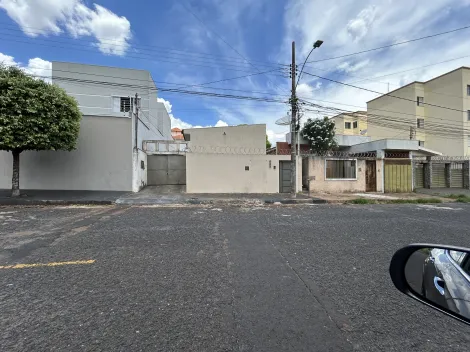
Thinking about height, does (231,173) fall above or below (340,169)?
below

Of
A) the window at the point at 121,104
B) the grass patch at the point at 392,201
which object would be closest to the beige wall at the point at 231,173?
the grass patch at the point at 392,201

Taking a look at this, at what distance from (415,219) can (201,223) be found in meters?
6.83

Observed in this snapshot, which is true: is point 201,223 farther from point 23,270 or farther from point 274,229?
point 23,270

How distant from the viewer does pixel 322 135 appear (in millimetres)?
28828

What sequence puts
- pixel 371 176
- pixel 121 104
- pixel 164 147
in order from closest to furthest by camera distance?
pixel 371 176
pixel 164 147
pixel 121 104

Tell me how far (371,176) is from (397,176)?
202cm

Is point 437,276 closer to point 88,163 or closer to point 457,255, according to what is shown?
point 457,255

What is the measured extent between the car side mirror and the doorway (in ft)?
55.7

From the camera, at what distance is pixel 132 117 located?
1498 centimetres

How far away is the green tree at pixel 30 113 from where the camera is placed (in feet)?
31.4

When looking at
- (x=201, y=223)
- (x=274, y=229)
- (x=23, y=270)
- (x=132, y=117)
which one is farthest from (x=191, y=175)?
(x=23, y=270)

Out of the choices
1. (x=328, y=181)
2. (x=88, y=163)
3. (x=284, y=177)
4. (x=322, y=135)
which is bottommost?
(x=328, y=181)

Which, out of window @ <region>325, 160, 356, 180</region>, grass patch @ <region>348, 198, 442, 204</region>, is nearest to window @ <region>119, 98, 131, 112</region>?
window @ <region>325, 160, 356, 180</region>

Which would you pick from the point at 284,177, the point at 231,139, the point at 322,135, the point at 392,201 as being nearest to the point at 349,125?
the point at 322,135
